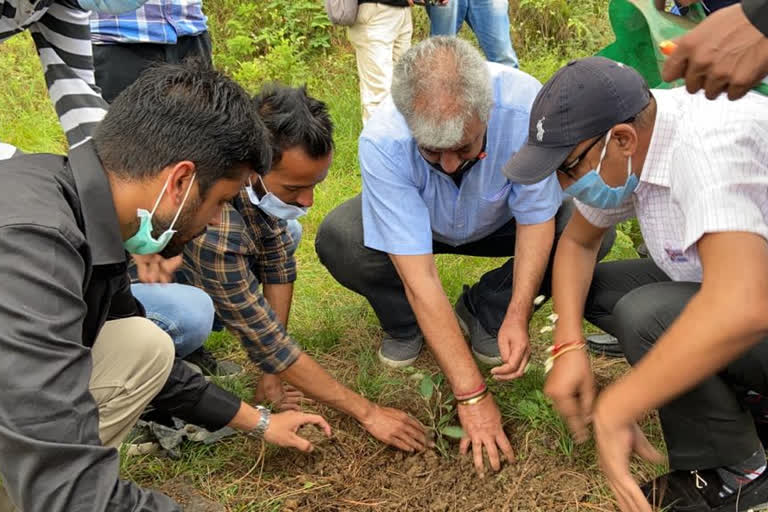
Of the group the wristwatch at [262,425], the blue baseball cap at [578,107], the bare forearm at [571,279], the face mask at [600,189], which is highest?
the blue baseball cap at [578,107]

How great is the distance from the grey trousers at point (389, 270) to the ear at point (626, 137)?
1.15 m

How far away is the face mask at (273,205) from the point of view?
2.94 metres

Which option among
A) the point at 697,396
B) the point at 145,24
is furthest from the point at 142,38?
the point at 697,396

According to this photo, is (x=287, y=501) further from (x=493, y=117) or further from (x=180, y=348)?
(x=493, y=117)

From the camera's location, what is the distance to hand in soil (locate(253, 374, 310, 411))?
320cm

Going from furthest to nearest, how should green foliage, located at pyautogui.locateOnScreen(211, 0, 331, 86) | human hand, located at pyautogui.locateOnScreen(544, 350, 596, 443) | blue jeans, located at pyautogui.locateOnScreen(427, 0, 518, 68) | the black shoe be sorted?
green foliage, located at pyautogui.locateOnScreen(211, 0, 331, 86)
blue jeans, located at pyautogui.locateOnScreen(427, 0, 518, 68)
human hand, located at pyautogui.locateOnScreen(544, 350, 596, 443)
the black shoe

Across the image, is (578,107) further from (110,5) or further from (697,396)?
(110,5)

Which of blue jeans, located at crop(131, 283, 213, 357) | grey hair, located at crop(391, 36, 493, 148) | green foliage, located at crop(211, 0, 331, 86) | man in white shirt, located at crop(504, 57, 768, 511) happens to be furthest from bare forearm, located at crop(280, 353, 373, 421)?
green foliage, located at crop(211, 0, 331, 86)

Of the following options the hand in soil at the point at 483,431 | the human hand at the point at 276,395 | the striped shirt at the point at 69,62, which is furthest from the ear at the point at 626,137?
the striped shirt at the point at 69,62

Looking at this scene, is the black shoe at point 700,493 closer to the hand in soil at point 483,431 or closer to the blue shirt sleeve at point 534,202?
the hand in soil at point 483,431

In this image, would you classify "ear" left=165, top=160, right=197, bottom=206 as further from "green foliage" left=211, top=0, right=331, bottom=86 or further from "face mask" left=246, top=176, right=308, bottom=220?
"green foliage" left=211, top=0, right=331, bottom=86

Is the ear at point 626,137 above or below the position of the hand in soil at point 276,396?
above

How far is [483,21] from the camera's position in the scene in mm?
5355

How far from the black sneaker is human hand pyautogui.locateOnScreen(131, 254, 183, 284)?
36.8 inches
